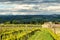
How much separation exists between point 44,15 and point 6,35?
494 centimetres

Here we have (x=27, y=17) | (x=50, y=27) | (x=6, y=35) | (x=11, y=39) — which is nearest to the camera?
(x=11, y=39)

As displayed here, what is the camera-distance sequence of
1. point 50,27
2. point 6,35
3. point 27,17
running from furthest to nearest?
point 27,17 < point 50,27 < point 6,35

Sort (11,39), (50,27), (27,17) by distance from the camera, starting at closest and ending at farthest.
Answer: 1. (11,39)
2. (50,27)
3. (27,17)

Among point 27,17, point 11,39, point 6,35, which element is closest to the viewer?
point 11,39

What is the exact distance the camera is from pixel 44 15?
37.0 feet

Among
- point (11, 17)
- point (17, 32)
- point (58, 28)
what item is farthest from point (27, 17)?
point (17, 32)

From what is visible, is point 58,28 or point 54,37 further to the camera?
point 58,28

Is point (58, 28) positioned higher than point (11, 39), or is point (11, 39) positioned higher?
point (11, 39)

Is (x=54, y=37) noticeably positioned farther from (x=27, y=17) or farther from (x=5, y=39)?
(x=27, y=17)

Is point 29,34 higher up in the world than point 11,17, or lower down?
higher up

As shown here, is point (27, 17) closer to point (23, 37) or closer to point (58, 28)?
point (58, 28)

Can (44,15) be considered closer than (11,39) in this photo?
No

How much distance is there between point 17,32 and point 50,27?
1.84 metres

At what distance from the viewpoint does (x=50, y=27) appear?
8.37 metres
